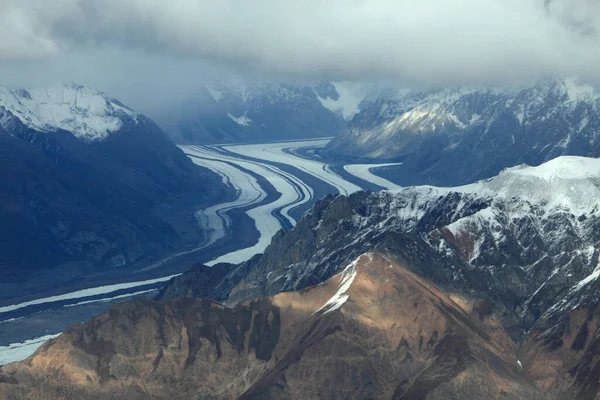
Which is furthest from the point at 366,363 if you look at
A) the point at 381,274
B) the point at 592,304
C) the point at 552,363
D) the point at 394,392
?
the point at 592,304

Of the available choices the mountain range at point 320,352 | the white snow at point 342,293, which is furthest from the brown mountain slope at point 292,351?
the white snow at point 342,293

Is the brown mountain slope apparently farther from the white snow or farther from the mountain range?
the white snow

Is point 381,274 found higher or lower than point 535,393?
higher

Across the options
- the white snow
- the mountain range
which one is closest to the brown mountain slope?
the mountain range

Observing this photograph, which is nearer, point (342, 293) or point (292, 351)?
point (292, 351)

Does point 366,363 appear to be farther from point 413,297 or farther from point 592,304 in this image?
point 592,304

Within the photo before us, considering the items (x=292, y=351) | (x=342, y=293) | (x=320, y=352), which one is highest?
(x=342, y=293)

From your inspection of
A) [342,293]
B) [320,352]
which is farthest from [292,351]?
[342,293]

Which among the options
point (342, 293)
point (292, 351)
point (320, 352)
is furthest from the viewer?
point (342, 293)

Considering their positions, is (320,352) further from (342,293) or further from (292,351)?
(342,293)
